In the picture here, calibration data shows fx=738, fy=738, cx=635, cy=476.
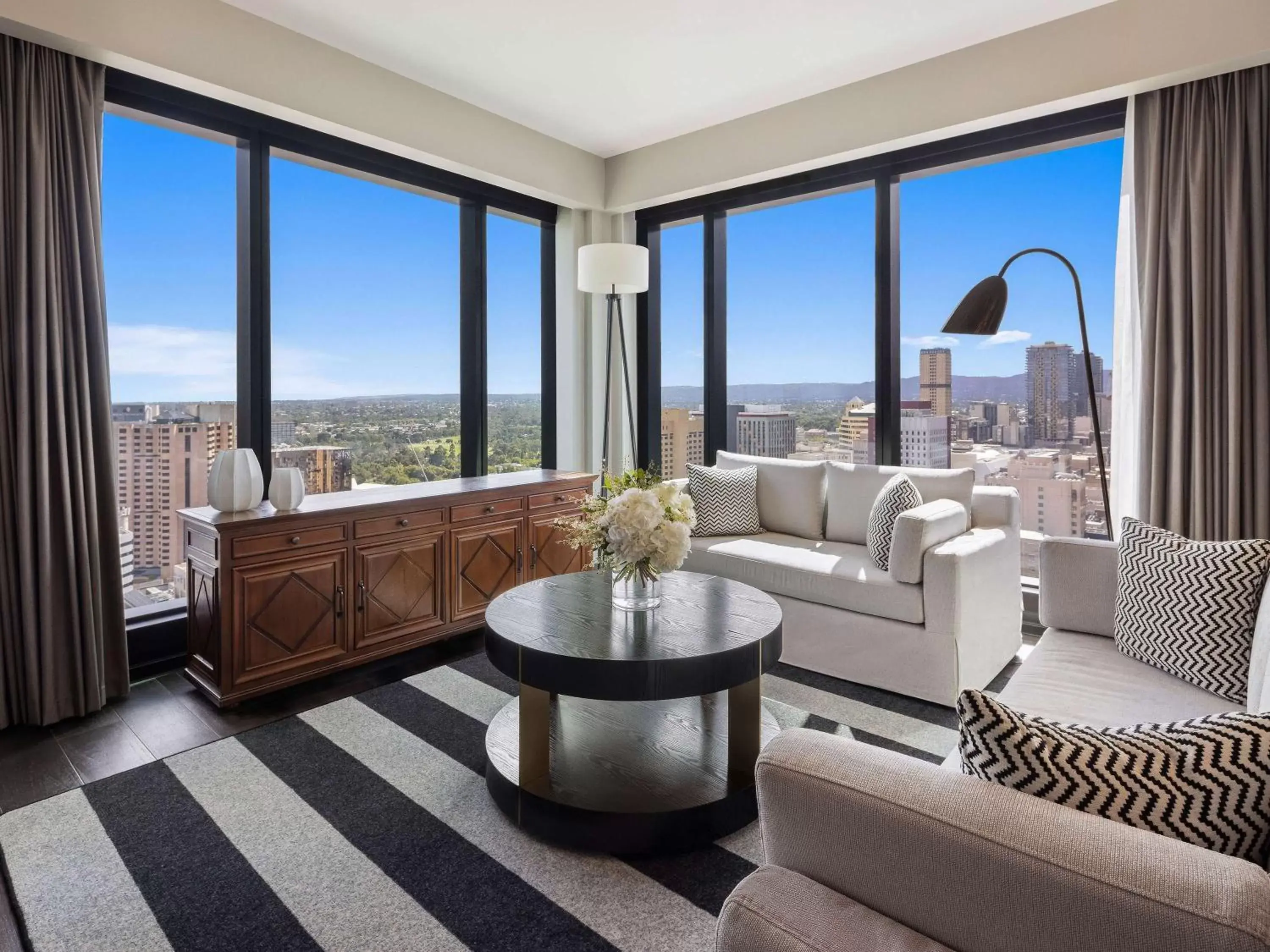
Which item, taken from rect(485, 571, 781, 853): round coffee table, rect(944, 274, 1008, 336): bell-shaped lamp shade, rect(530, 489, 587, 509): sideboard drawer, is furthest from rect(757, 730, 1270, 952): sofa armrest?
rect(530, 489, 587, 509): sideboard drawer

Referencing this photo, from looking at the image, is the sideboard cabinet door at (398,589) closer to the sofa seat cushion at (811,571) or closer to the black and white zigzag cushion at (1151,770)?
the sofa seat cushion at (811,571)

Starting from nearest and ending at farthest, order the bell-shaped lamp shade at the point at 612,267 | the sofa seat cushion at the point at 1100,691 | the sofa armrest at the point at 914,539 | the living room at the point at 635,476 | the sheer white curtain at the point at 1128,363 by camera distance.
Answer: the living room at the point at 635,476
the sofa seat cushion at the point at 1100,691
the sofa armrest at the point at 914,539
the sheer white curtain at the point at 1128,363
the bell-shaped lamp shade at the point at 612,267

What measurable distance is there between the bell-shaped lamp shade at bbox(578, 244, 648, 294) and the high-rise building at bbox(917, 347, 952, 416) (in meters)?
1.62

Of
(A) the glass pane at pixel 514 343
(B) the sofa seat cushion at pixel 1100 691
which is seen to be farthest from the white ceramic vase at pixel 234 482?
(B) the sofa seat cushion at pixel 1100 691

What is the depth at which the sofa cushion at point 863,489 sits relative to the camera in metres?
3.41

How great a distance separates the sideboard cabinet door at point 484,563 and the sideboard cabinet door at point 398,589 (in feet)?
0.35

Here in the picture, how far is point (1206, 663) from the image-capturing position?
1939 millimetres

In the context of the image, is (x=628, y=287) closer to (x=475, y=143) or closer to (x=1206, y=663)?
(x=475, y=143)

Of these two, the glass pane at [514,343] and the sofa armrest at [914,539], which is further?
the glass pane at [514,343]

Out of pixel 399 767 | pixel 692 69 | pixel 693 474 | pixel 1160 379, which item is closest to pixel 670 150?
pixel 692 69

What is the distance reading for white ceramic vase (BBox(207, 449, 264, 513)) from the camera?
297 cm

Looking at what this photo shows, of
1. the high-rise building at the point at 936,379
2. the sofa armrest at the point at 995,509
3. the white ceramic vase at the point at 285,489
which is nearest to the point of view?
the white ceramic vase at the point at 285,489

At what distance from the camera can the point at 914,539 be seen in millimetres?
2904

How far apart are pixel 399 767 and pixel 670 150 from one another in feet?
12.7
